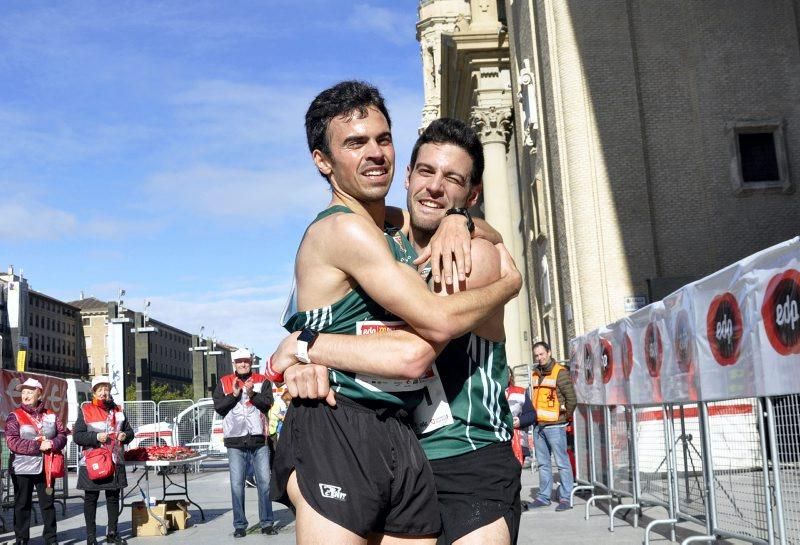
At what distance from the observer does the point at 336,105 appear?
11.4ft

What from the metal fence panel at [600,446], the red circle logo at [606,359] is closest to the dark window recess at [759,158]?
the metal fence panel at [600,446]

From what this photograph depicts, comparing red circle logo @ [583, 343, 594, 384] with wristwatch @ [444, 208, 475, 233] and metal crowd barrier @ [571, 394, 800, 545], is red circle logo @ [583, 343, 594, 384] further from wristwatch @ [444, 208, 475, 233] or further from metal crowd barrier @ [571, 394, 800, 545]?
wristwatch @ [444, 208, 475, 233]

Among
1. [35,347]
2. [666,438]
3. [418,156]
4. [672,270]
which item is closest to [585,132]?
[672,270]

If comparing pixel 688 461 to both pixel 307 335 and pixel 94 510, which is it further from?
pixel 307 335

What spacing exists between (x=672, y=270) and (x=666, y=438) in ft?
56.4

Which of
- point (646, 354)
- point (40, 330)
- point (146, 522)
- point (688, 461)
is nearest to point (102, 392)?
point (146, 522)

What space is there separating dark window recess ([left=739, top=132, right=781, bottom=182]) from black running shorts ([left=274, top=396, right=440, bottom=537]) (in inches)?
1011

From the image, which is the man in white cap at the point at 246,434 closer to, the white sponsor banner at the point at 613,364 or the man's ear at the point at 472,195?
the white sponsor banner at the point at 613,364

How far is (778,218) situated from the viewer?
26828 millimetres

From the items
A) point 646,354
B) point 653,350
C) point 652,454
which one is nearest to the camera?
point 653,350

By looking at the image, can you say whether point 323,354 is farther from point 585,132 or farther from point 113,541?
point 585,132

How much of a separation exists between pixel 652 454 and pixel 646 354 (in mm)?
1144

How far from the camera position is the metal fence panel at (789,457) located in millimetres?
7129

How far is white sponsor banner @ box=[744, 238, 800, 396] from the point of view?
6.84 m
